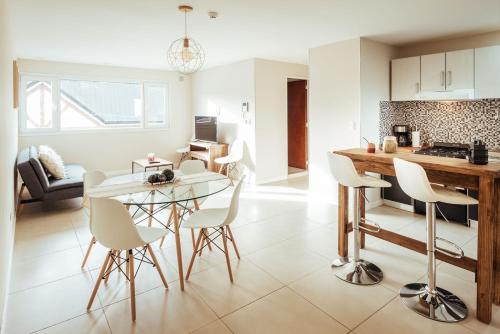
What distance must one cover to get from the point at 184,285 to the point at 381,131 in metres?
3.49

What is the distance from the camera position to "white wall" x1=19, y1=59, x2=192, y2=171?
6.16 metres

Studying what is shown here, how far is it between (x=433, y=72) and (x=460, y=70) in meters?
0.31

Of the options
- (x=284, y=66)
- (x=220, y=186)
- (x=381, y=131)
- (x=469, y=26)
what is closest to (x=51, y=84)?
(x=284, y=66)

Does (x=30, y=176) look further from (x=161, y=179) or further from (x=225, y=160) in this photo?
(x=225, y=160)

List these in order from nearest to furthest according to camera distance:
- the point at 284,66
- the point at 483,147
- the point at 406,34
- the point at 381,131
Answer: the point at 483,147 → the point at 406,34 → the point at 381,131 → the point at 284,66

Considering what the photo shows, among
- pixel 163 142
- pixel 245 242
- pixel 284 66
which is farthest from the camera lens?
pixel 163 142

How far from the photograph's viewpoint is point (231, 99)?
638cm

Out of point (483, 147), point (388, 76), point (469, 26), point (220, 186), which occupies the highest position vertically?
point (469, 26)

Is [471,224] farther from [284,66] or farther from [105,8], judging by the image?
[105,8]

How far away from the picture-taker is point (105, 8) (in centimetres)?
317

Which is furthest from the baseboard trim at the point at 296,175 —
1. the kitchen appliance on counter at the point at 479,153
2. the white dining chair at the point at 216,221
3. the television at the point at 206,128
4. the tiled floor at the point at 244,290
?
the kitchen appliance on counter at the point at 479,153

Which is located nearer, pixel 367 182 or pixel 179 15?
pixel 367 182

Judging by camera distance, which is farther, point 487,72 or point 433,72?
point 433,72

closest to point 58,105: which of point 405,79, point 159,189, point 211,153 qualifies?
point 211,153
